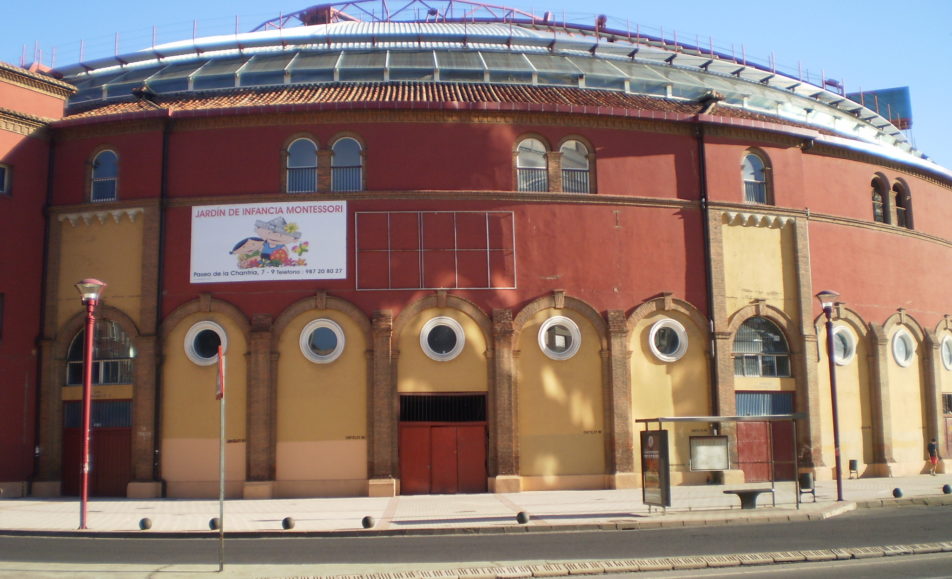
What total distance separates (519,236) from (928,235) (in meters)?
17.6

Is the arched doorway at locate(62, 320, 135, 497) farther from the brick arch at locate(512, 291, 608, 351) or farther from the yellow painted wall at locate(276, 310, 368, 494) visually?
the brick arch at locate(512, 291, 608, 351)

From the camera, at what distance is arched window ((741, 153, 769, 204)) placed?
106ft

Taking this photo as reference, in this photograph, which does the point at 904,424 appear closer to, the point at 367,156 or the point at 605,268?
the point at 605,268

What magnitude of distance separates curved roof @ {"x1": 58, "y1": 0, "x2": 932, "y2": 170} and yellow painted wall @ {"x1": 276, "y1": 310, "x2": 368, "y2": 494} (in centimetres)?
911

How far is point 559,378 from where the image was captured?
29203 mm

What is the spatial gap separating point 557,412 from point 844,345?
36.4 ft

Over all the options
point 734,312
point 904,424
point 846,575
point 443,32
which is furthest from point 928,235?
point 846,575

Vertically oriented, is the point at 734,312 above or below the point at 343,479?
above

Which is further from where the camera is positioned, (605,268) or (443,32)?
(443,32)

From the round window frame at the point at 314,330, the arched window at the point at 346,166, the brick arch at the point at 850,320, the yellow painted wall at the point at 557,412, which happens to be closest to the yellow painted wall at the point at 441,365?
the yellow painted wall at the point at 557,412

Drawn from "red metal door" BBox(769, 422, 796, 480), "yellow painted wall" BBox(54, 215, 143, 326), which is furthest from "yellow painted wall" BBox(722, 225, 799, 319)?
"yellow painted wall" BBox(54, 215, 143, 326)

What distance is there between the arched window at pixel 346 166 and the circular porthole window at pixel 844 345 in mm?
16623

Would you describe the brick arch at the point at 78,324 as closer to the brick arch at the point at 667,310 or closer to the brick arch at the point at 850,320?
the brick arch at the point at 667,310

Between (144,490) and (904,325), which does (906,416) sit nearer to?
(904,325)
